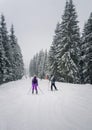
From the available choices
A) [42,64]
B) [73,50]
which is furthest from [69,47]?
[42,64]

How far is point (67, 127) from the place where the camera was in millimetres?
8336

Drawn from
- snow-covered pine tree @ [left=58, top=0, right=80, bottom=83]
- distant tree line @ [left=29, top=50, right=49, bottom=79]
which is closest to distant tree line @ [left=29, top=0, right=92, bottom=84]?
snow-covered pine tree @ [left=58, top=0, right=80, bottom=83]

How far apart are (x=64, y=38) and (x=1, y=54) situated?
12044 mm

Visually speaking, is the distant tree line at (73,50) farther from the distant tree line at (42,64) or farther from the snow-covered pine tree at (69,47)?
the distant tree line at (42,64)

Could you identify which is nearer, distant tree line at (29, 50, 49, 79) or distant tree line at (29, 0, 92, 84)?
distant tree line at (29, 0, 92, 84)

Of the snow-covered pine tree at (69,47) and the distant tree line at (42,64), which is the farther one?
the distant tree line at (42,64)

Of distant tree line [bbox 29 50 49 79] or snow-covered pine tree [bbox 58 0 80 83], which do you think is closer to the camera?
snow-covered pine tree [bbox 58 0 80 83]

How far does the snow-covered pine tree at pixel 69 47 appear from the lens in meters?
32.8

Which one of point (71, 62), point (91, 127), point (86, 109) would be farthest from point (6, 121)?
point (71, 62)

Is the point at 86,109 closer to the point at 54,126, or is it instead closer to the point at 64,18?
the point at 54,126

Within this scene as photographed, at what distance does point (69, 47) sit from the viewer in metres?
34.0

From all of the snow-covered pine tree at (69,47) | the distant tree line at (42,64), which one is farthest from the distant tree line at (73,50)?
the distant tree line at (42,64)

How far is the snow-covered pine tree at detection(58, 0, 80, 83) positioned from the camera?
3284 centimetres

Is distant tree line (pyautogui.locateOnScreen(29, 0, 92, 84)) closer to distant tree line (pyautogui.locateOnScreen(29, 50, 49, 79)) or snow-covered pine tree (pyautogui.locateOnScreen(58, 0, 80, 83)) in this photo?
snow-covered pine tree (pyautogui.locateOnScreen(58, 0, 80, 83))
